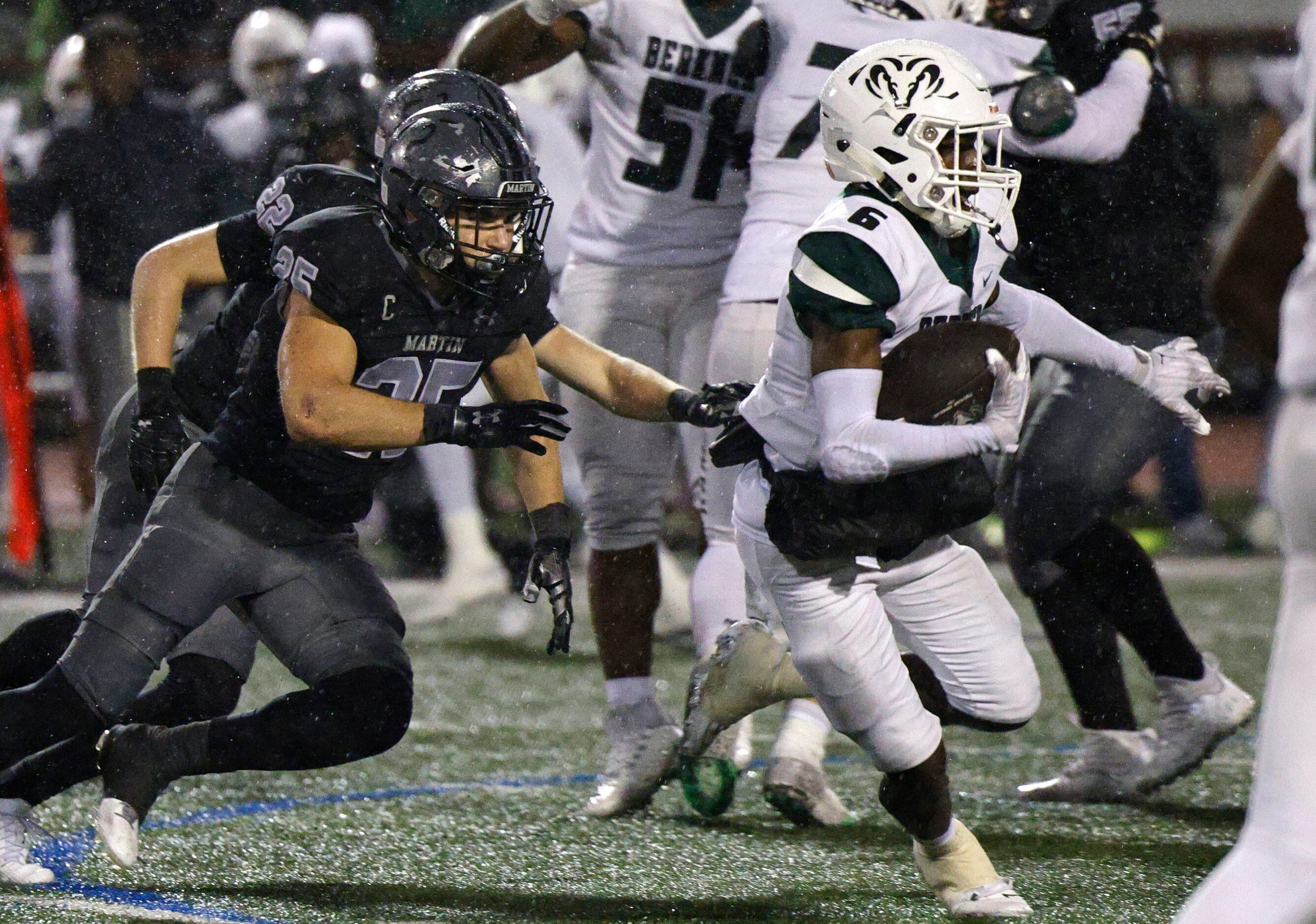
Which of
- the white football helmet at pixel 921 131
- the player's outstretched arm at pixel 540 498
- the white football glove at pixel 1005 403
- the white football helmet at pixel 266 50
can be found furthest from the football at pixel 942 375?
the white football helmet at pixel 266 50

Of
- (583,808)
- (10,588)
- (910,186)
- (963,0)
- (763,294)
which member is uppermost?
(963,0)

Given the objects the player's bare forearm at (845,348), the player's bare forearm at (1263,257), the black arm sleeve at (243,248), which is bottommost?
the player's bare forearm at (845,348)

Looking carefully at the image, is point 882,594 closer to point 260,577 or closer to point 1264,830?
point 260,577

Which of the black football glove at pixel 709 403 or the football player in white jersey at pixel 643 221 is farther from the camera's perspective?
the football player in white jersey at pixel 643 221

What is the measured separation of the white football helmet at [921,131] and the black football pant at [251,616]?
105 centimetres

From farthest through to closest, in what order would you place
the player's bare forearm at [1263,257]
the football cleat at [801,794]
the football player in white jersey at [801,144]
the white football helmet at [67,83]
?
the white football helmet at [67,83], the football player in white jersey at [801,144], the football cleat at [801,794], the player's bare forearm at [1263,257]

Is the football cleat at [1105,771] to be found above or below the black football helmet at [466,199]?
below

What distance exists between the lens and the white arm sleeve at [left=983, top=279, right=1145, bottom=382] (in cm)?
306

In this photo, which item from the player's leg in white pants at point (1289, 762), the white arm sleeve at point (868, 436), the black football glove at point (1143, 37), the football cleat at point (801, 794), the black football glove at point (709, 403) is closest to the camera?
the player's leg in white pants at point (1289, 762)

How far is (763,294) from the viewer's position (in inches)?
140

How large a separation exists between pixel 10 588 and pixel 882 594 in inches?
168

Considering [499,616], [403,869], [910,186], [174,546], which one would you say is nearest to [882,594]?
[910,186]

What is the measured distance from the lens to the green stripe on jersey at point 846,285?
2.70 meters

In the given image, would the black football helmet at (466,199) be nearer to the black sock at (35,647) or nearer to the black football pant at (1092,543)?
the black sock at (35,647)
